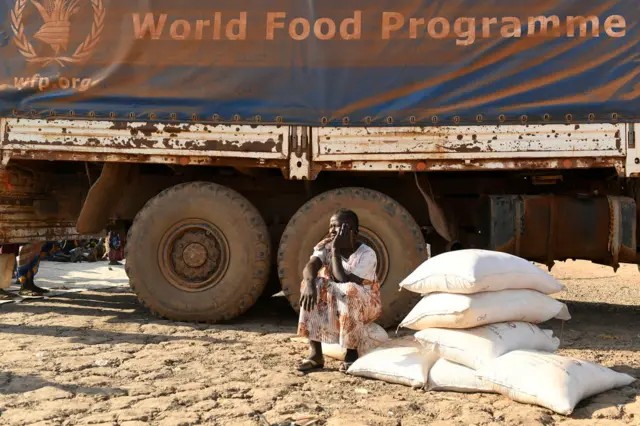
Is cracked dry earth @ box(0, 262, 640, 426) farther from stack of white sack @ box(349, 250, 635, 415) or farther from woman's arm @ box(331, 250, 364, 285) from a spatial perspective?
woman's arm @ box(331, 250, 364, 285)

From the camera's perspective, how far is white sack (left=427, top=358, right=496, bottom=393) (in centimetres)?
325

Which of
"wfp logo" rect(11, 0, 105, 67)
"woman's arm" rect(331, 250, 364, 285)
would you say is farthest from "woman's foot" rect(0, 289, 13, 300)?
"woman's arm" rect(331, 250, 364, 285)

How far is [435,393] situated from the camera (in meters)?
3.28

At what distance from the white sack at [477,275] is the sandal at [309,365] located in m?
0.80

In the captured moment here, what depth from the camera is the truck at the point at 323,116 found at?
194 inches

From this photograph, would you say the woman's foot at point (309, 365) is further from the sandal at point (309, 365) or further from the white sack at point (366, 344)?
the white sack at point (366, 344)

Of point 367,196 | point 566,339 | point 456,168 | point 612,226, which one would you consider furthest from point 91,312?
point 612,226

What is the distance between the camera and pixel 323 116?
5.14 metres

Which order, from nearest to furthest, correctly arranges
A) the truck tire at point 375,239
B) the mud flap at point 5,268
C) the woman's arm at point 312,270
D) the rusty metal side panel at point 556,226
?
the woman's arm at point 312,270 → the truck tire at point 375,239 → the rusty metal side panel at point 556,226 → the mud flap at point 5,268

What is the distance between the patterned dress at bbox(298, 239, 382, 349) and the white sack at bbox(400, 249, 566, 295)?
0.30 meters

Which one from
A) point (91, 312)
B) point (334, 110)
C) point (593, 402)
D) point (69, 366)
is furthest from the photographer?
point (91, 312)

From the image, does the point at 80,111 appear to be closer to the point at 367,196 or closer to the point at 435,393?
the point at 367,196

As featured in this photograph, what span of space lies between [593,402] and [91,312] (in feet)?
16.4

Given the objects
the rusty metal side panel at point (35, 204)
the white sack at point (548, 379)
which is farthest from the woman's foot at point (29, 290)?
the white sack at point (548, 379)
